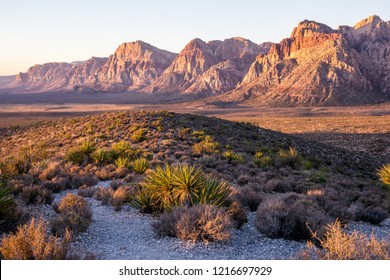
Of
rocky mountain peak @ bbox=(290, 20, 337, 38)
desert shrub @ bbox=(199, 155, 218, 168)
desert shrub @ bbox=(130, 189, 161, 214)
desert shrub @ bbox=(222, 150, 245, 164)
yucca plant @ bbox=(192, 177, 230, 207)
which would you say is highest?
rocky mountain peak @ bbox=(290, 20, 337, 38)

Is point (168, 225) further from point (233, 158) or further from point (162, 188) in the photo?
point (233, 158)

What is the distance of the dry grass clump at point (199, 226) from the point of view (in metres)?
6.44

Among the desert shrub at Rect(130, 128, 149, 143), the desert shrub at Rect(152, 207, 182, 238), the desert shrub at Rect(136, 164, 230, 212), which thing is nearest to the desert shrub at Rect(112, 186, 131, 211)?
the desert shrub at Rect(136, 164, 230, 212)

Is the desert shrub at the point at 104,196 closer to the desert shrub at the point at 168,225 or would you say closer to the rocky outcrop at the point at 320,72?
the desert shrub at the point at 168,225

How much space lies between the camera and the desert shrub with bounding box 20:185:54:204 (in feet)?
30.0

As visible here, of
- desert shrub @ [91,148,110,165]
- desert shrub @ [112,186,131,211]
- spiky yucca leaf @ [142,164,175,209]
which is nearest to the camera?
spiky yucca leaf @ [142,164,175,209]

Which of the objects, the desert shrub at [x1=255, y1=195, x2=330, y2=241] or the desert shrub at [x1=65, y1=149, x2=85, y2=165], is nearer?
the desert shrub at [x1=255, y1=195, x2=330, y2=241]

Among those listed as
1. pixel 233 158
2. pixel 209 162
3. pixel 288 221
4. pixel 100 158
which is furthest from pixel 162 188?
pixel 233 158

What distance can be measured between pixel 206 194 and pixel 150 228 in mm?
1398

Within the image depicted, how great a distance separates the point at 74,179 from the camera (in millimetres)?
11797

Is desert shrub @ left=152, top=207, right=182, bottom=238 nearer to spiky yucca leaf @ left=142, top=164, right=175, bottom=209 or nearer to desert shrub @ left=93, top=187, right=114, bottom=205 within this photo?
spiky yucca leaf @ left=142, top=164, right=175, bottom=209

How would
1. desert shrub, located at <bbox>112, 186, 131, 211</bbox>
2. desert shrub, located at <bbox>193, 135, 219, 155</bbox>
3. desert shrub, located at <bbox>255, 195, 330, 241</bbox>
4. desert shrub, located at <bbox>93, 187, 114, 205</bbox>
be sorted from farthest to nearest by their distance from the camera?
Answer: desert shrub, located at <bbox>193, 135, 219, 155</bbox> < desert shrub, located at <bbox>93, 187, 114, 205</bbox> < desert shrub, located at <bbox>112, 186, 131, 211</bbox> < desert shrub, located at <bbox>255, 195, 330, 241</bbox>

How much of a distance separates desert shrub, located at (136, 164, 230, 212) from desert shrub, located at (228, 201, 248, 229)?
31 cm

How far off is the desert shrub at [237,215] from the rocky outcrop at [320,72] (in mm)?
118378
